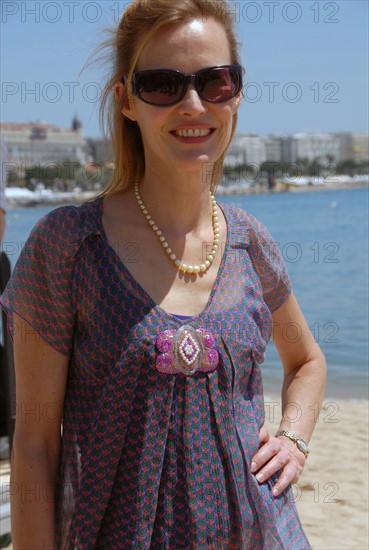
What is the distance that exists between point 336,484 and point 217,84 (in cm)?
428

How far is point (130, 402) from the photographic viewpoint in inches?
55.7

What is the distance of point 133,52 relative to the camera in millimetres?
1555

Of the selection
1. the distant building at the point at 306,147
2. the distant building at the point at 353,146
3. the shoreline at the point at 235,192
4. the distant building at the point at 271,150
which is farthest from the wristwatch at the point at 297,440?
the distant building at the point at 306,147

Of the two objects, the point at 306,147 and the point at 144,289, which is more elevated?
the point at 144,289

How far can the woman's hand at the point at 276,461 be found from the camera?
1.52 meters

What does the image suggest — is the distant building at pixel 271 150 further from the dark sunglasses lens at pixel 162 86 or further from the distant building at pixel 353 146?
the distant building at pixel 353 146

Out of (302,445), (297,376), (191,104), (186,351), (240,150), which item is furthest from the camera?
(240,150)

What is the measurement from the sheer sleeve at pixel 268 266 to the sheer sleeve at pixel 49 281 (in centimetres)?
40

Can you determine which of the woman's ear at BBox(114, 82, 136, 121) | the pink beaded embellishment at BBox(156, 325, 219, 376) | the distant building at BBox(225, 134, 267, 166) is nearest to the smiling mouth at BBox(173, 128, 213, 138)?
the woman's ear at BBox(114, 82, 136, 121)

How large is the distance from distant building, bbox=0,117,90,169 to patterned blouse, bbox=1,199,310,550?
9350 centimetres

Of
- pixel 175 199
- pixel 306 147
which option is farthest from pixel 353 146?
pixel 175 199

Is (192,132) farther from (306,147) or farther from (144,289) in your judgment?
(306,147)

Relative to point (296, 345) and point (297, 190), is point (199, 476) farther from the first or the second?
point (297, 190)

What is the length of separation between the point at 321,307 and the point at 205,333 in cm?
1404
